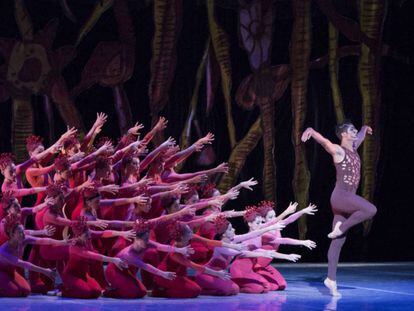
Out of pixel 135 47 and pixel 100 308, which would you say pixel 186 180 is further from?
pixel 135 47

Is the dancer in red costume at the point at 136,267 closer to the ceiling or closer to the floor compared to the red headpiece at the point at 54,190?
closer to the floor

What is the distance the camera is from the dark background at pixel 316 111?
9.57 metres

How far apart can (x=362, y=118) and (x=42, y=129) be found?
3664mm

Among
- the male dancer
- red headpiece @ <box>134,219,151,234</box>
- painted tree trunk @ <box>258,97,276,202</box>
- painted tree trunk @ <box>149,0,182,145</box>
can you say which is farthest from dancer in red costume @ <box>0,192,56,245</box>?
painted tree trunk @ <box>258,97,276,202</box>

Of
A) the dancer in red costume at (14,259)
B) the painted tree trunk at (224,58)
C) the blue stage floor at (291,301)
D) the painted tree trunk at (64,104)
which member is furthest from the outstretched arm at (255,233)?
the painted tree trunk at (224,58)

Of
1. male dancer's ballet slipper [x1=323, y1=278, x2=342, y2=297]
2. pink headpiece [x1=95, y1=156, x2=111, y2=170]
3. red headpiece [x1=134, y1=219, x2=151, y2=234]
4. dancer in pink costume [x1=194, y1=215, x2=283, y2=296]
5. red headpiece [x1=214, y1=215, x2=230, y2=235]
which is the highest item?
pink headpiece [x1=95, y1=156, x2=111, y2=170]

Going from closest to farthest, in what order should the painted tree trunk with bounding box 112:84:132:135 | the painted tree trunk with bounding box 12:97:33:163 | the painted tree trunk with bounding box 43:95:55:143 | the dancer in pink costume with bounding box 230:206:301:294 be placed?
1. the dancer in pink costume with bounding box 230:206:301:294
2. the painted tree trunk with bounding box 12:97:33:163
3. the painted tree trunk with bounding box 43:95:55:143
4. the painted tree trunk with bounding box 112:84:132:135

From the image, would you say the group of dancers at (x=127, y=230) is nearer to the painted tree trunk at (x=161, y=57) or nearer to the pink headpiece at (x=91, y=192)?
the pink headpiece at (x=91, y=192)

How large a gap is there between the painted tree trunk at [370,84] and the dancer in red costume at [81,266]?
461cm

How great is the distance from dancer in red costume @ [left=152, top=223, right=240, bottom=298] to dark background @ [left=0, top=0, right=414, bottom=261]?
3.23m

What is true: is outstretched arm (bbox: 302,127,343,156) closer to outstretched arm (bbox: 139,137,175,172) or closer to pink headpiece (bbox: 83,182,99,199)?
outstretched arm (bbox: 139,137,175,172)

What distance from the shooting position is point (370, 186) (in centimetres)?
1005

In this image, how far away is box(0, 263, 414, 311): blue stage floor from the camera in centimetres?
577

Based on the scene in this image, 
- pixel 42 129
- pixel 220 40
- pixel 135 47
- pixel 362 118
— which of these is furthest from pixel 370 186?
pixel 42 129
